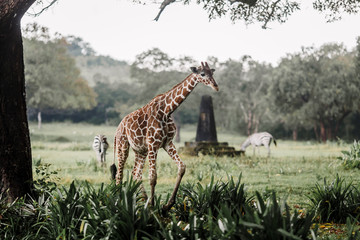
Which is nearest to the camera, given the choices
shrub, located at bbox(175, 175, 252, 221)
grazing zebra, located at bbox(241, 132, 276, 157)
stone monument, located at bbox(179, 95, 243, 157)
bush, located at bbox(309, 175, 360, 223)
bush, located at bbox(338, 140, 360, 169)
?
shrub, located at bbox(175, 175, 252, 221)

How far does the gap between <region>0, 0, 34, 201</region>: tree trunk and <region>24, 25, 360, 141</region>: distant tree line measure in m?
21.4

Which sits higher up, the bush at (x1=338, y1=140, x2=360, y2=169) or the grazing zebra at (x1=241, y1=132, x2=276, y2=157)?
the grazing zebra at (x1=241, y1=132, x2=276, y2=157)

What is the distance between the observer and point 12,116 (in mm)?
6180

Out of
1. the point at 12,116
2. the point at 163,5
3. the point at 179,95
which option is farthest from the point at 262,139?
the point at 12,116

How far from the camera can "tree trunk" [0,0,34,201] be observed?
6121mm

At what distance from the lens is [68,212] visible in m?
5.11

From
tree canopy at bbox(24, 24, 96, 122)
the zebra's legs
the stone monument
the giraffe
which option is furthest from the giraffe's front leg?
tree canopy at bbox(24, 24, 96, 122)

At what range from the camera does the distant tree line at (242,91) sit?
31141mm

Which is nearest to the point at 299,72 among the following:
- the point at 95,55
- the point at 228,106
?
the point at 228,106

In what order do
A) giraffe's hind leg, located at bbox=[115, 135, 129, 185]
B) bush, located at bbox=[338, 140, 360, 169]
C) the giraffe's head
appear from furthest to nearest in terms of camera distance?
bush, located at bbox=[338, 140, 360, 169] < giraffe's hind leg, located at bbox=[115, 135, 129, 185] < the giraffe's head

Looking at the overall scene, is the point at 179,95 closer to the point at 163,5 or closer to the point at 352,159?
the point at 163,5

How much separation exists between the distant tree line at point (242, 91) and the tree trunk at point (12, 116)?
2137cm

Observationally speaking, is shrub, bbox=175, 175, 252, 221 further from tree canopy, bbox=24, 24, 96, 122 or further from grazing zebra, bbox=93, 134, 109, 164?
tree canopy, bbox=24, 24, 96, 122

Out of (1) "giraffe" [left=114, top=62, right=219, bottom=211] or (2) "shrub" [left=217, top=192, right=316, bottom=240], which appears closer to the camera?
(2) "shrub" [left=217, top=192, right=316, bottom=240]
